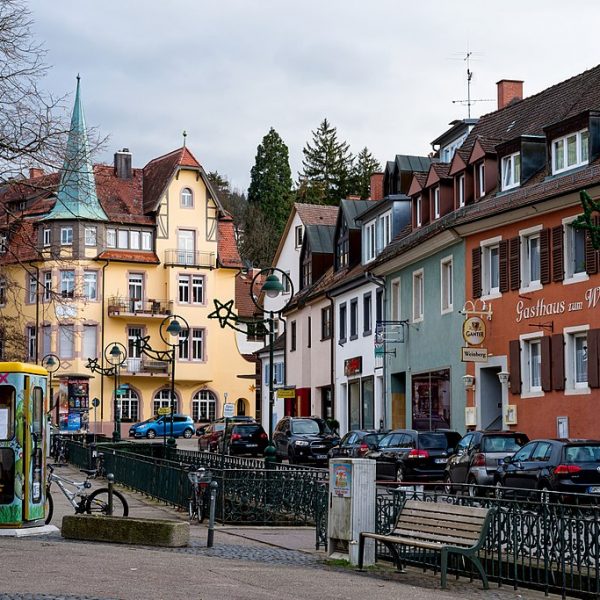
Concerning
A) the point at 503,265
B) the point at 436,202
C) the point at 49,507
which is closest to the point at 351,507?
the point at 49,507

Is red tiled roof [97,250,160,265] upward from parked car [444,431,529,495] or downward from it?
upward

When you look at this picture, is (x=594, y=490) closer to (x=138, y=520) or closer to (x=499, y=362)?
(x=138, y=520)

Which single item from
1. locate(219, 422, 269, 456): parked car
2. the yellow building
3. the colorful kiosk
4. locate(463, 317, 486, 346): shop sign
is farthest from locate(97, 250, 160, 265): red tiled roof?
the colorful kiosk

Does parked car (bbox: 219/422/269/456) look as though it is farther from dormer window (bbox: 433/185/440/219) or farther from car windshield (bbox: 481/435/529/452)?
car windshield (bbox: 481/435/529/452)

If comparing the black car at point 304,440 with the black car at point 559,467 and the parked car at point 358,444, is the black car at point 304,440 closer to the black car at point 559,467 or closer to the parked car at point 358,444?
the parked car at point 358,444

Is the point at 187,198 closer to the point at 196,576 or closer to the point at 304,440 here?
the point at 304,440

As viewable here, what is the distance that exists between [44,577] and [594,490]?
40.3ft

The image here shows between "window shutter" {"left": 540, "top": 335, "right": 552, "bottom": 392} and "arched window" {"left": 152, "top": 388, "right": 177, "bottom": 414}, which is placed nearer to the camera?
"window shutter" {"left": 540, "top": 335, "right": 552, "bottom": 392}

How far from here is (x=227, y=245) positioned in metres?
84.2

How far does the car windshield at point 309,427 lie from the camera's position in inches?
1634

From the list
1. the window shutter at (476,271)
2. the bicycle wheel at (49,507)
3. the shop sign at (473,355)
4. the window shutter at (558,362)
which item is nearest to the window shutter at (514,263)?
the window shutter at (476,271)

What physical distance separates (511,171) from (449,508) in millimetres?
22976

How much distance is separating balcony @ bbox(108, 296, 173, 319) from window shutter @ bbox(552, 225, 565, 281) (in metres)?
50.4

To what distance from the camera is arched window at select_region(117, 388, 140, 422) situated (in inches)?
3150
